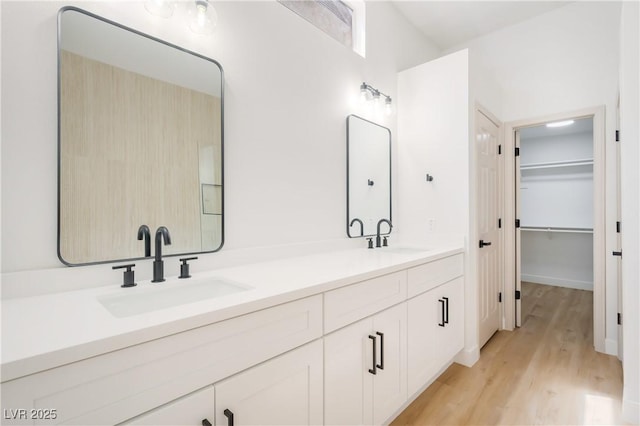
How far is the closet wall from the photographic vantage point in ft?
14.2

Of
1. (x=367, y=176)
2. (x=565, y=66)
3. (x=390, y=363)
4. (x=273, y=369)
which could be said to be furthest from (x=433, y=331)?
(x=565, y=66)

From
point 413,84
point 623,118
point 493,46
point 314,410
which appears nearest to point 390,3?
point 413,84

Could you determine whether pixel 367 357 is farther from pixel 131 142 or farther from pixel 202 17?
pixel 202 17

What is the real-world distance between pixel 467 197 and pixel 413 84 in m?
1.12

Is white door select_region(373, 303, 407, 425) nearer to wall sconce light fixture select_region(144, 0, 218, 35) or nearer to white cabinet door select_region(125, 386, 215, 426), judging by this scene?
white cabinet door select_region(125, 386, 215, 426)

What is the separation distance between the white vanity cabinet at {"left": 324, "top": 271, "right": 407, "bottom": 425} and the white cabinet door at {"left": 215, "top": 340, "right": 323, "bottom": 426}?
0.07m

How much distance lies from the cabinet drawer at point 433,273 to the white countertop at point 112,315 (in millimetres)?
374

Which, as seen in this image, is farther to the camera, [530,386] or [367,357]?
[530,386]

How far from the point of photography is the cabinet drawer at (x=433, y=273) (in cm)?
176

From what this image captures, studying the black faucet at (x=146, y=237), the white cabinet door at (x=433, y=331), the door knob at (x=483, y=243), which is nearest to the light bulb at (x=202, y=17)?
the black faucet at (x=146, y=237)

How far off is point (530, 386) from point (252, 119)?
2517 millimetres

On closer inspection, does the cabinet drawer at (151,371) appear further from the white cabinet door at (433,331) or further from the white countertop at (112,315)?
the white cabinet door at (433,331)

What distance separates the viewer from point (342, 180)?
2221mm

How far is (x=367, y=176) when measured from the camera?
2.43m
